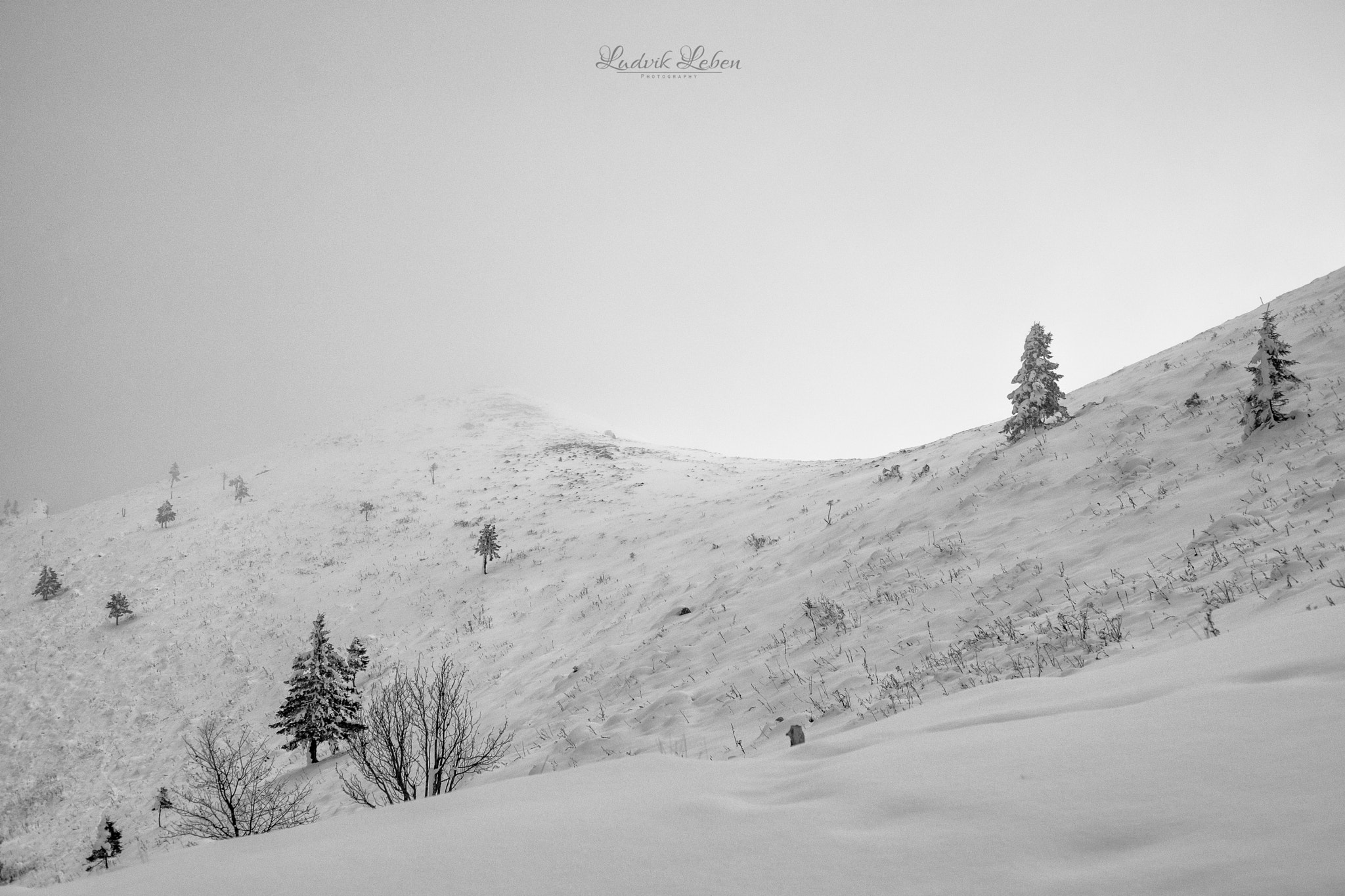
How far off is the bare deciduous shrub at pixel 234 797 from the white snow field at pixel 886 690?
977mm

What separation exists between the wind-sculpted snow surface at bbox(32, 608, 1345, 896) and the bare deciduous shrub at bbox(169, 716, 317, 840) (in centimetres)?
395

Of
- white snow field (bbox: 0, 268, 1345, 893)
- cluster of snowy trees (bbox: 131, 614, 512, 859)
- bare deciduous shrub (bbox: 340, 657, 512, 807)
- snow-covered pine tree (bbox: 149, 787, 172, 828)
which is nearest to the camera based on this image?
white snow field (bbox: 0, 268, 1345, 893)

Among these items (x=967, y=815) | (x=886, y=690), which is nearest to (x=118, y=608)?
(x=886, y=690)

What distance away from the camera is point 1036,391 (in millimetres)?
16859

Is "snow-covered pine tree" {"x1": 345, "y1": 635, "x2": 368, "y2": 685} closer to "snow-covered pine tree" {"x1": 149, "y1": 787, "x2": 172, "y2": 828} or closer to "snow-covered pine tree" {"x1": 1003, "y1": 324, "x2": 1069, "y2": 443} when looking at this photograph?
"snow-covered pine tree" {"x1": 149, "y1": 787, "x2": 172, "y2": 828}

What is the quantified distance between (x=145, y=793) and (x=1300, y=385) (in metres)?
35.9

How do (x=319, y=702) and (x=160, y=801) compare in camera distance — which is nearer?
(x=319, y=702)

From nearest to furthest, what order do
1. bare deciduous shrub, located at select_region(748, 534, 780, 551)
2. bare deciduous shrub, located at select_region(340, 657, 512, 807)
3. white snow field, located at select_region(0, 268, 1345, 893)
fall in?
white snow field, located at select_region(0, 268, 1345, 893) < bare deciduous shrub, located at select_region(340, 657, 512, 807) < bare deciduous shrub, located at select_region(748, 534, 780, 551)

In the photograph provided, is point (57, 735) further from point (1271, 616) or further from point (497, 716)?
point (1271, 616)

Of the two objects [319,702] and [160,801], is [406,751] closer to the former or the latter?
[319,702]

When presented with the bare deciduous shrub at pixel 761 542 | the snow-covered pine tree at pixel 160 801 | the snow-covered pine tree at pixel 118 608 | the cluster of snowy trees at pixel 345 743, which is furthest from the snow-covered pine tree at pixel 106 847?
the snow-covered pine tree at pixel 118 608

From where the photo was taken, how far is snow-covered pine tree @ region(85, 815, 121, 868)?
1561cm

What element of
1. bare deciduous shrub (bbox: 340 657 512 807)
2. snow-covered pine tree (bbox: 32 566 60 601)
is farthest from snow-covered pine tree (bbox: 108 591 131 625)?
bare deciduous shrub (bbox: 340 657 512 807)

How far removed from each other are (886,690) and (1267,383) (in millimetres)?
9207
